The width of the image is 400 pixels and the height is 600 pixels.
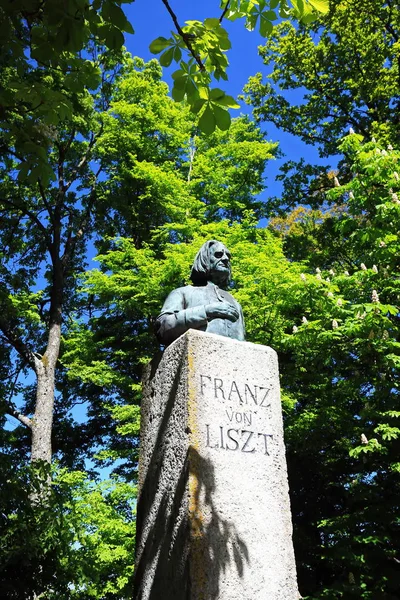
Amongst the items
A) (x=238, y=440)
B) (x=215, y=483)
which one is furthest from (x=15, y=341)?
(x=215, y=483)

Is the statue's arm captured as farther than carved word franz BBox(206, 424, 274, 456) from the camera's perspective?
Yes

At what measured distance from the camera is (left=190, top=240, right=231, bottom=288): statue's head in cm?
428

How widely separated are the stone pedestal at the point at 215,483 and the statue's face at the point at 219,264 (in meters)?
0.75

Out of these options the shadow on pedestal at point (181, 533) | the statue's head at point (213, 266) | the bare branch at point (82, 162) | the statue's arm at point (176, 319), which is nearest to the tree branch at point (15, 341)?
the bare branch at point (82, 162)

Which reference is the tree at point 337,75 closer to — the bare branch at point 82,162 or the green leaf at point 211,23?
the bare branch at point 82,162

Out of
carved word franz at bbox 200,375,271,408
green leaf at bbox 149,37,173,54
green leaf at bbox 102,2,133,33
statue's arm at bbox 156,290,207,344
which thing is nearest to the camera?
green leaf at bbox 149,37,173,54

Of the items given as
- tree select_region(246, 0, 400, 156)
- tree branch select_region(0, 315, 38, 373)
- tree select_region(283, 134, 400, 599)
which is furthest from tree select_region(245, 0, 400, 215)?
tree branch select_region(0, 315, 38, 373)

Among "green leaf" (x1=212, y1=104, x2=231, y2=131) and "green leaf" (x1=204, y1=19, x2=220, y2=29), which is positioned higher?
"green leaf" (x1=204, y1=19, x2=220, y2=29)

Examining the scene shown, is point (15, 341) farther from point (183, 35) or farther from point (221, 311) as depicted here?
point (183, 35)

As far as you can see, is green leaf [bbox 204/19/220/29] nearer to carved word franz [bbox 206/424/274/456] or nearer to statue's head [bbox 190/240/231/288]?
statue's head [bbox 190/240/231/288]

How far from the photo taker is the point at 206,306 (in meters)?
3.86

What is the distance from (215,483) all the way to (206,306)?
1.20 m

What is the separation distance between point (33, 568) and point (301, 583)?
8.37m

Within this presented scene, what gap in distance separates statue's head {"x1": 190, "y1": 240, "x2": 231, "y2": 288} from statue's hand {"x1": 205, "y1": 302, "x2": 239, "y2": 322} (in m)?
0.35
